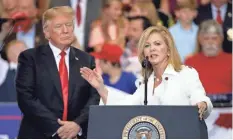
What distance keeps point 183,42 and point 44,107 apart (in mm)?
2813

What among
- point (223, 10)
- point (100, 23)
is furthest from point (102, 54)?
point (223, 10)

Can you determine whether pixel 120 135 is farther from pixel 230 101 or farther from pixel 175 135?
pixel 230 101

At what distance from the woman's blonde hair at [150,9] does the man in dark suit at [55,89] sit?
2605 mm

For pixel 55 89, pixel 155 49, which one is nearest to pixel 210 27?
pixel 55 89

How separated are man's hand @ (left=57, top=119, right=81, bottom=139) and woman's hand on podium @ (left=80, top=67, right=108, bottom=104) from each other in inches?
11.0

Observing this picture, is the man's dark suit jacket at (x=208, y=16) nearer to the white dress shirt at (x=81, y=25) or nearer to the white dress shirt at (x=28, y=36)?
the white dress shirt at (x=81, y=25)

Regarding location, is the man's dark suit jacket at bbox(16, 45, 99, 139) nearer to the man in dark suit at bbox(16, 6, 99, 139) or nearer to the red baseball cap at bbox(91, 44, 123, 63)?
the man in dark suit at bbox(16, 6, 99, 139)

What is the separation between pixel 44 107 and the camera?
3.82 meters

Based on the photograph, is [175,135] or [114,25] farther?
[114,25]

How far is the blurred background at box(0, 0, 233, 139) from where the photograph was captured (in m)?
6.18

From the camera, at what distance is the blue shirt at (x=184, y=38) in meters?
6.34

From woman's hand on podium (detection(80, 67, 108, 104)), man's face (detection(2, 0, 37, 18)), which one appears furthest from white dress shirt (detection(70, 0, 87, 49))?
woman's hand on podium (detection(80, 67, 108, 104))

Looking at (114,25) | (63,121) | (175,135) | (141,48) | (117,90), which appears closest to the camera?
(175,135)

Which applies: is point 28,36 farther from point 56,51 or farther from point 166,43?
point 166,43
